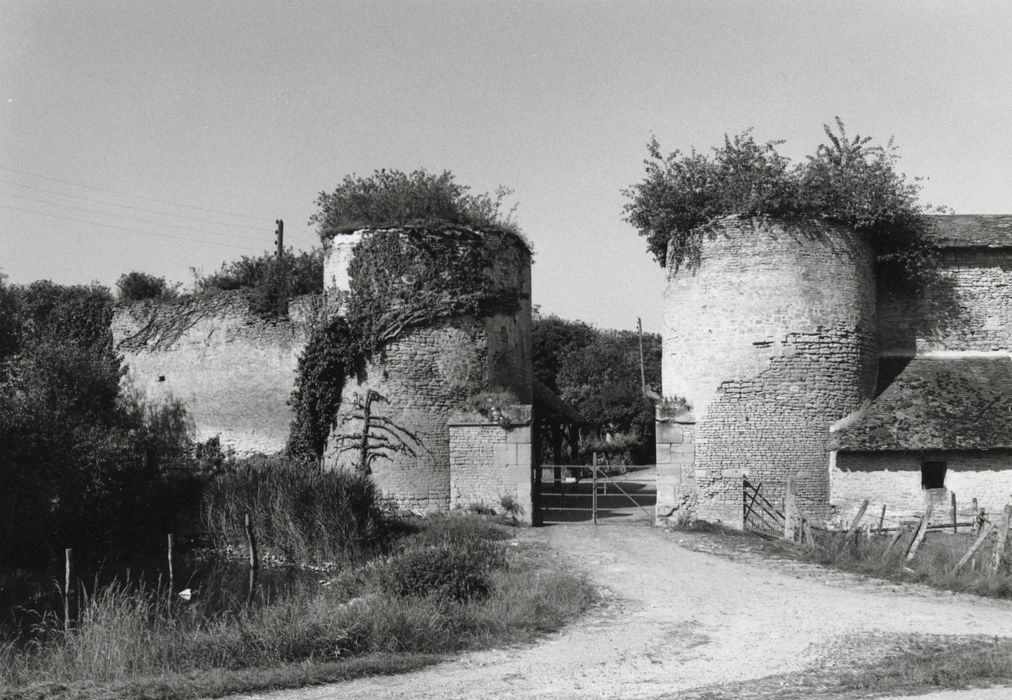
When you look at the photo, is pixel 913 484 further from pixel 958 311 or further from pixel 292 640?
pixel 292 640

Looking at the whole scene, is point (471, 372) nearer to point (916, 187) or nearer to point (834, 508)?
point (834, 508)

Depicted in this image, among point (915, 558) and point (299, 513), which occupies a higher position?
point (299, 513)

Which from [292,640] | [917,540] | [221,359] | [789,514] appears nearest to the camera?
[292,640]

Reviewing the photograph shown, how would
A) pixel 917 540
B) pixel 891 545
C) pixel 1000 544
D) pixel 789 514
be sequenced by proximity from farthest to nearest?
pixel 789 514
pixel 891 545
pixel 917 540
pixel 1000 544

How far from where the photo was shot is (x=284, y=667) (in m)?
8.57

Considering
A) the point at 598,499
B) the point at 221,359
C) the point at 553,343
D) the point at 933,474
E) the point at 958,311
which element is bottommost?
the point at 598,499

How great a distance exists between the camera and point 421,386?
19.7 m

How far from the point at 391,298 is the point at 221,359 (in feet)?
20.5

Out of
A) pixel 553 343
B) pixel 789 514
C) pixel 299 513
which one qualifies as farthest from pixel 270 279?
pixel 553 343

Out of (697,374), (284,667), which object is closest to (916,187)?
(697,374)

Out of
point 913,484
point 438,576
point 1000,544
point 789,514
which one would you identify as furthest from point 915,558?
point 438,576

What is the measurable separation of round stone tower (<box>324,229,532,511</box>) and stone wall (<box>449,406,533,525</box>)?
0.34 m

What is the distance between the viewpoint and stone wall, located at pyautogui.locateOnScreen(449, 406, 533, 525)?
18875 millimetres

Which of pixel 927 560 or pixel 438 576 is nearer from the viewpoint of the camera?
pixel 438 576
